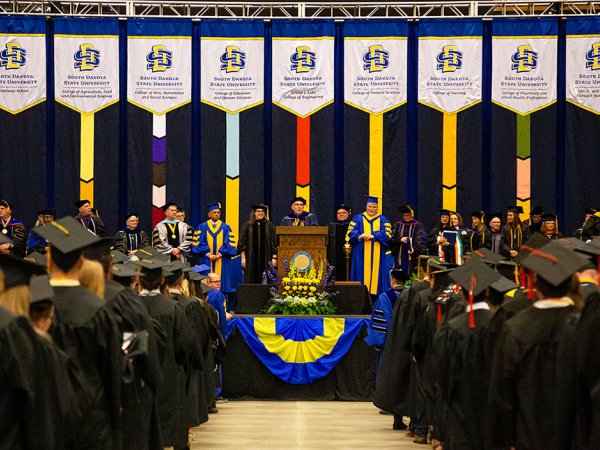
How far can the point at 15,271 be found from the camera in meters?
3.94

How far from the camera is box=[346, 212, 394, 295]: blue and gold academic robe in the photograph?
1639 cm

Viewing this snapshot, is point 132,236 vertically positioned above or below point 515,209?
below

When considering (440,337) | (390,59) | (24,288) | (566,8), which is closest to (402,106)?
(390,59)

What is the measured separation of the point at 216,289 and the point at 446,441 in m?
5.70

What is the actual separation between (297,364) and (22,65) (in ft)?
28.6

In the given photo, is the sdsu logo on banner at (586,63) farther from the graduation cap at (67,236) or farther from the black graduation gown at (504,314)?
the graduation cap at (67,236)

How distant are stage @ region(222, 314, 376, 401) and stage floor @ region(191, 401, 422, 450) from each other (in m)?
0.19

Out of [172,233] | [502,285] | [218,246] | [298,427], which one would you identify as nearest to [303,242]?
[218,246]

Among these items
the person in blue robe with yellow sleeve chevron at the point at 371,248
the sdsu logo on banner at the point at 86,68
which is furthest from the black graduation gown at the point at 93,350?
the sdsu logo on banner at the point at 86,68

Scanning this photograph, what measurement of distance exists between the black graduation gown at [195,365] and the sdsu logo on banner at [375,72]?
30.7 ft

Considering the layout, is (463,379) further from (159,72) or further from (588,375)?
(159,72)

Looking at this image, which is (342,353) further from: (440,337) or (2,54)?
(2,54)

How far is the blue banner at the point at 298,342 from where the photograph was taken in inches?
477

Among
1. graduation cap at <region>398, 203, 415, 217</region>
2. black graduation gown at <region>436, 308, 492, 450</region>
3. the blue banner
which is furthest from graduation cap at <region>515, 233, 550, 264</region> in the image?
graduation cap at <region>398, 203, 415, 217</region>
